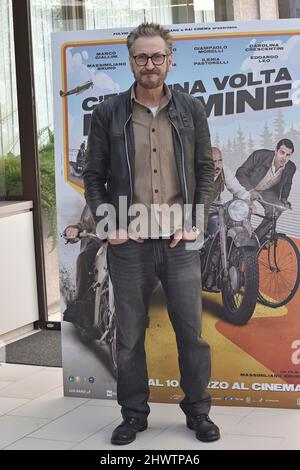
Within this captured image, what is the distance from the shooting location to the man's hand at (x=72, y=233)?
180 inches

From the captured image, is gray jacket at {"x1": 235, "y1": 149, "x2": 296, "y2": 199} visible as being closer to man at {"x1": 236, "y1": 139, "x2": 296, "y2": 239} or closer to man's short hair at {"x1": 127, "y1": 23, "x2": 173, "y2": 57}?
man at {"x1": 236, "y1": 139, "x2": 296, "y2": 239}

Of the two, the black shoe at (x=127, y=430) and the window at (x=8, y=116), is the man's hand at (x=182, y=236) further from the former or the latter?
the window at (x=8, y=116)

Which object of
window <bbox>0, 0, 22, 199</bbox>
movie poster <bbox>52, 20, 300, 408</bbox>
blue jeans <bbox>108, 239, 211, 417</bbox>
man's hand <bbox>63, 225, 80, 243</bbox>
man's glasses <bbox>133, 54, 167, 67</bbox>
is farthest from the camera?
window <bbox>0, 0, 22, 199</bbox>

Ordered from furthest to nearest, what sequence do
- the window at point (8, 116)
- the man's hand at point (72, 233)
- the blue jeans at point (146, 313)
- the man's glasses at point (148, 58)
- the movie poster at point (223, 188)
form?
the window at point (8, 116), the man's hand at point (72, 233), the movie poster at point (223, 188), the blue jeans at point (146, 313), the man's glasses at point (148, 58)

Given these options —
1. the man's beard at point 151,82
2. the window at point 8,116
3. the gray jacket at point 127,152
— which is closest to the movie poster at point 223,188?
the gray jacket at point 127,152

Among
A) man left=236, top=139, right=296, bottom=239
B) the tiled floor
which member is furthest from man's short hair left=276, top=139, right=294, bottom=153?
the tiled floor

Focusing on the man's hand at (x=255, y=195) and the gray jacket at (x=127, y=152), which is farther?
the man's hand at (x=255, y=195)

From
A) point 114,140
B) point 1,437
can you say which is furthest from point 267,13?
point 1,437

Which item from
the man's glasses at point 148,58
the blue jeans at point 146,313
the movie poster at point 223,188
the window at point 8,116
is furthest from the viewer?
the window at point 8,116

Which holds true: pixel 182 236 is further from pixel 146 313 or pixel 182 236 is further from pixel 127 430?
pixel 127 430

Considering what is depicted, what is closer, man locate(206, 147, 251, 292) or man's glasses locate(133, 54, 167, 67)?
man's glasses locate(133, 54, 167, 67)

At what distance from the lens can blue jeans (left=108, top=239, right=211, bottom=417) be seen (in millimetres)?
3973

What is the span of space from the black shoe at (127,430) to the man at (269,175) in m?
1.02

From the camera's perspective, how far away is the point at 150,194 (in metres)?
3.91
